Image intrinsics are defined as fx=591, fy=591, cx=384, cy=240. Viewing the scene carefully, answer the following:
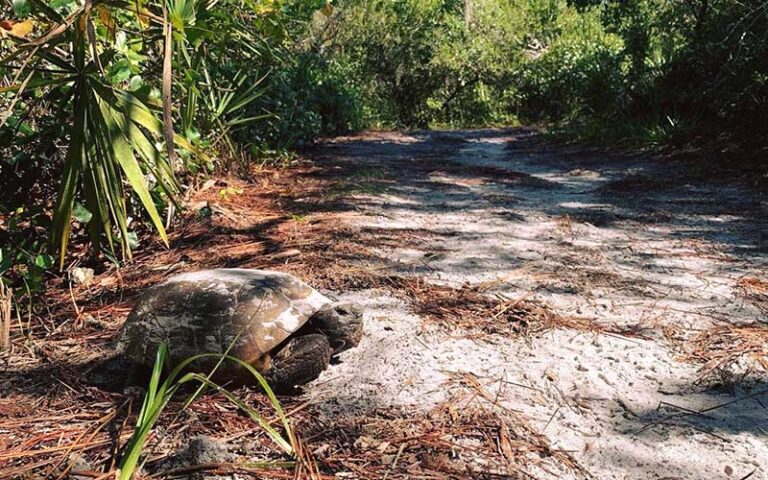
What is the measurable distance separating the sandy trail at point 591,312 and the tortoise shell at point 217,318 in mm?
258

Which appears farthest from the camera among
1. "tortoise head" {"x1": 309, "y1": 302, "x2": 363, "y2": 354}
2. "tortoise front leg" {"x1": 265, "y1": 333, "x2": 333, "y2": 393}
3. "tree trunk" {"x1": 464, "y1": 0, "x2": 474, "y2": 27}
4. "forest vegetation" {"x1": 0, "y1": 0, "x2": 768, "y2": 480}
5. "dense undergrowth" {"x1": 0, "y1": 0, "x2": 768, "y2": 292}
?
"tree trunk" {"x1": 464, "y1": 0, "x2": 474, "y2": 27}

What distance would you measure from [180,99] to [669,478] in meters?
3.74

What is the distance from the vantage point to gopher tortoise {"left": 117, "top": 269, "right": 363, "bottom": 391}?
2.08 meters

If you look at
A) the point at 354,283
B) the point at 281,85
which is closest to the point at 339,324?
the point at 354,283

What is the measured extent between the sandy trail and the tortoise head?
0.09 meters

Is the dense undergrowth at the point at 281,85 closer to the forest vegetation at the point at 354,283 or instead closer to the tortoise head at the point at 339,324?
the forest vegetation at the point at 354,283

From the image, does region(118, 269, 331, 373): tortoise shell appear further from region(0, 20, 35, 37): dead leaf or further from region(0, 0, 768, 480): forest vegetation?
region(0, 20, 35, 37): dead leaf

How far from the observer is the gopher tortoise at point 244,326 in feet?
6.82

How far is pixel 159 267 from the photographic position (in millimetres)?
3441

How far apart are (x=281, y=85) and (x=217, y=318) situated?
6.17 meters

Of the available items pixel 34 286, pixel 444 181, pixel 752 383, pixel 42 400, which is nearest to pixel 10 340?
pixel 34 286

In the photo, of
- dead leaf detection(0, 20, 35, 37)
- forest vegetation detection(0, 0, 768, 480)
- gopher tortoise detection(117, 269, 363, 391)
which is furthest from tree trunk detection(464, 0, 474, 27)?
gopher tortoise detection(117, 269, 363, 391)

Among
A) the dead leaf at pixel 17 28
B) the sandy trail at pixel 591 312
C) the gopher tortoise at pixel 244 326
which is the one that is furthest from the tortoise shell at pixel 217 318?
the dead leaf at pixel 17 28

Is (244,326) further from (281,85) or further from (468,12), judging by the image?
(468,12)
